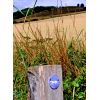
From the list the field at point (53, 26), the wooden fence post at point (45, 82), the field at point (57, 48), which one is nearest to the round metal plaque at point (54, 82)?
the wooden fence post at point (45, 82)

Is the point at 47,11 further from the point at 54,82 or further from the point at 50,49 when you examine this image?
the point at 54,82

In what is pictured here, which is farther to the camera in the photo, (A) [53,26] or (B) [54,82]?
(A) [53,26]

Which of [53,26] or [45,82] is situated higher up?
[53,26]

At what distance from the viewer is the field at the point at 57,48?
3424 mm

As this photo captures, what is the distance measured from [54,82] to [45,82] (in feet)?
0.29

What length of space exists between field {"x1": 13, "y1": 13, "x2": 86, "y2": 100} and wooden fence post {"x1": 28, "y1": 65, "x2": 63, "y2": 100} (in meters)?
0.20

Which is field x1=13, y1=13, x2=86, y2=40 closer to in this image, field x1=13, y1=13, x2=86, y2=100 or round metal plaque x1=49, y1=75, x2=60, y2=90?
field x1=13, y1=13, x2=86, y2=100

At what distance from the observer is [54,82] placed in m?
3.21

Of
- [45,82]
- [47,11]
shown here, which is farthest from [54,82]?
[47,11]
